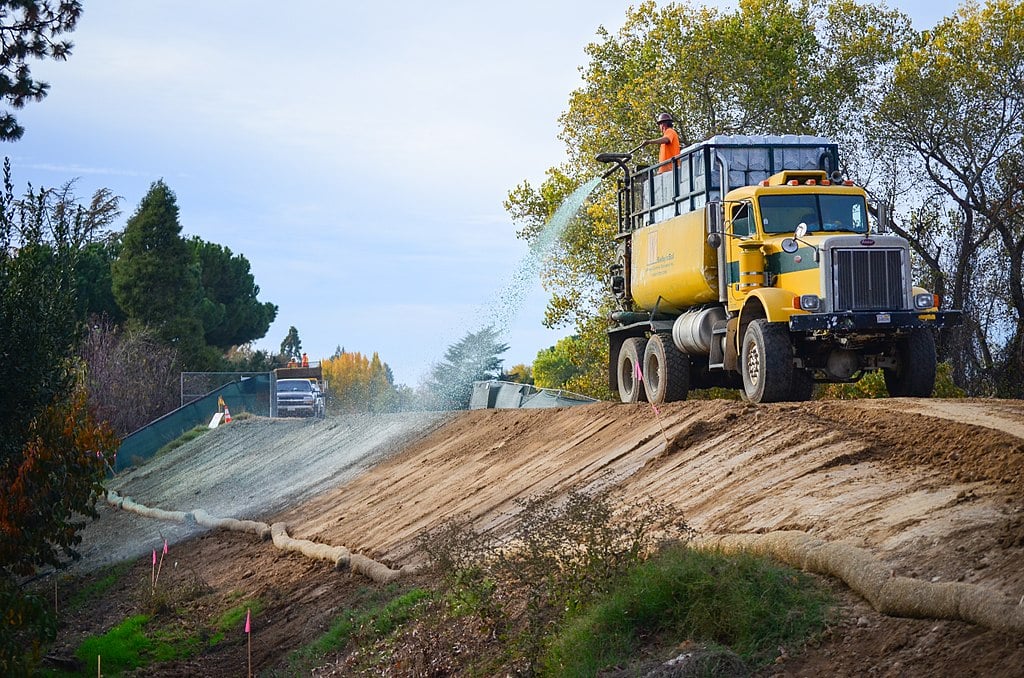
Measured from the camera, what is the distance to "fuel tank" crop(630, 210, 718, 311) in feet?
61.6

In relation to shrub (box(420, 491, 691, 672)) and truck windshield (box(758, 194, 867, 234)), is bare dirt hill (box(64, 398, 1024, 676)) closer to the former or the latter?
shrub (box(420, 491, 691, 672))

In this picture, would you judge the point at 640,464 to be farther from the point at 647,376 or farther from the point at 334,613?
the point at 647,376

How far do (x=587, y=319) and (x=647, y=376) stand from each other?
15.1 metres

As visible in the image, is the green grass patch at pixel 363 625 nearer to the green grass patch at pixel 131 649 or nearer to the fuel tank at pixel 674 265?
the green grass patch at pixel 131 649

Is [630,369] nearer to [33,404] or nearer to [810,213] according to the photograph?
[810,213]

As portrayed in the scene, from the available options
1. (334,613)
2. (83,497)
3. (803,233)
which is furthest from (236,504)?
(803,233)

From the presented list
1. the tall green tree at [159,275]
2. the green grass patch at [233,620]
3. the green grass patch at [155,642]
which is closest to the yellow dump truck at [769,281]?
the green grass patch at [233,620]

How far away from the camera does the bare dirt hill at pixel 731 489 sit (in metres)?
8.12

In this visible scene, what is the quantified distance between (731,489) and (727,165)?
25.6 ft

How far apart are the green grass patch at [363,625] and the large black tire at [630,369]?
8203 millimetres

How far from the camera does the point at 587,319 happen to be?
3594 cm

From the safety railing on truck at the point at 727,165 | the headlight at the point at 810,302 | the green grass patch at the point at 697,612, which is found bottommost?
the green grass patch at the point at 697,612

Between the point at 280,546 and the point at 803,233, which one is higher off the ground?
the point at 803,233

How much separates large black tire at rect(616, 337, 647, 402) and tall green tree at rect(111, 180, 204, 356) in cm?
4185
